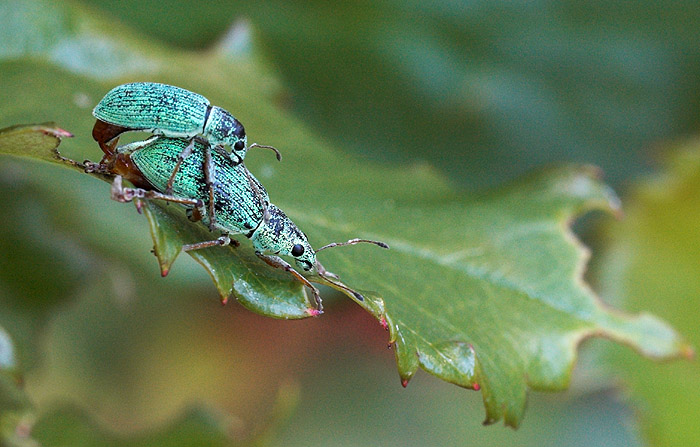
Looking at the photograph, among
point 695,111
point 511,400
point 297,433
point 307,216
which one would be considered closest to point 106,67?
point 307,216

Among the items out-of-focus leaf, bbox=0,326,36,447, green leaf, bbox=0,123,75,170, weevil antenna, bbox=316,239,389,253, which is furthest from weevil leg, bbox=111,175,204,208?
out-of-focus leaf, bbox=0,326,36,447

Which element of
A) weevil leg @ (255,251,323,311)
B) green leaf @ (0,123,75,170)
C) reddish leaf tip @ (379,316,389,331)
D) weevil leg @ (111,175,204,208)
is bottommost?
weevil leg @ (255,251,323,311)

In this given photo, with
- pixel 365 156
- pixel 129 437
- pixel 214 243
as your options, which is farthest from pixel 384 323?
pixel 365 156

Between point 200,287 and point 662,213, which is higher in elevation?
point 662,213

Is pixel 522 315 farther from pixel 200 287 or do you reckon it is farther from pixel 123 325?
pixel 123 325

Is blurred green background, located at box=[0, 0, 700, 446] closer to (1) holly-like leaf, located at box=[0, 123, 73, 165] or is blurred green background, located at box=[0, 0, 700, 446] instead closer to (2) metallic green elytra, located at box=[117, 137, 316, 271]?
(2) metallic green elytra, located at box=[117, 137, 316, 271]

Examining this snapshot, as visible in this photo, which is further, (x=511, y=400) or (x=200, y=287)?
(x=200, y=287)
